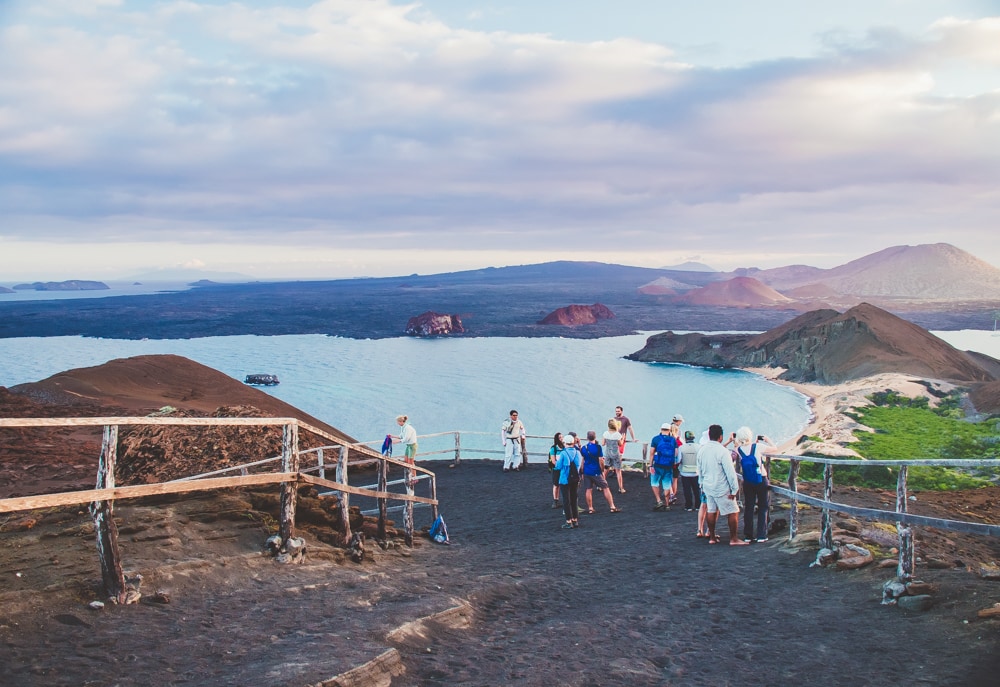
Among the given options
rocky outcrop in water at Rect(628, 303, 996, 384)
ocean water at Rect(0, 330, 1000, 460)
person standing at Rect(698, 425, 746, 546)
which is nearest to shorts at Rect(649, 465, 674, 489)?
person standing at Rect(698, 425, 746, 546)

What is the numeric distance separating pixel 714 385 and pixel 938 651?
3093 inches

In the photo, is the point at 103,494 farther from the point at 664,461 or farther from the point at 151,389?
the point at 151,389

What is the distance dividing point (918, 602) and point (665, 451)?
313 inches

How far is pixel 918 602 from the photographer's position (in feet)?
23.0

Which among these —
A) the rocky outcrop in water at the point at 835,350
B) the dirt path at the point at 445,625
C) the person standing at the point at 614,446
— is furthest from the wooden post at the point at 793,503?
the rocky outcrop in water at the point at 835,350

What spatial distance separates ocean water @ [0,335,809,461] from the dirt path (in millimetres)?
38000

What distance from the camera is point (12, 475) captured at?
61.0 feet

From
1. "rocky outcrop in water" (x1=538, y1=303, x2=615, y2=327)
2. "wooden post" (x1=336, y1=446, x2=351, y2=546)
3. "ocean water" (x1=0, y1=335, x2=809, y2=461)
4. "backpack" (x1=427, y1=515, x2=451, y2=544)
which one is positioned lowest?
"ocean water" (x1=0, y1=335, x2=809, y2=461)

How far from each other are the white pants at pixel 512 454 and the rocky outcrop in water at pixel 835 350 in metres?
55.0

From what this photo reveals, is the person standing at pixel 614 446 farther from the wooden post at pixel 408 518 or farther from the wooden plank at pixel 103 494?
the wooden plank at pixel 103 494

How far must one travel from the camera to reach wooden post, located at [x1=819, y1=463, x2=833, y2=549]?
29.8ft

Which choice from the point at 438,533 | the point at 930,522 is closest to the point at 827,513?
the point at 930,522

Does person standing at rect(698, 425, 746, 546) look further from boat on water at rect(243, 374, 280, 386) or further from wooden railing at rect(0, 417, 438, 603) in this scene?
boat on water at rect(243, 374, 280, 386)

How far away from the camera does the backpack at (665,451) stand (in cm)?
1492
